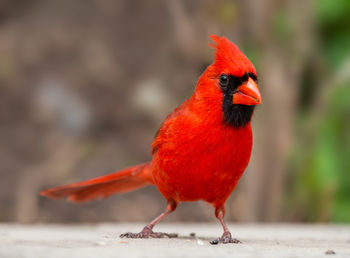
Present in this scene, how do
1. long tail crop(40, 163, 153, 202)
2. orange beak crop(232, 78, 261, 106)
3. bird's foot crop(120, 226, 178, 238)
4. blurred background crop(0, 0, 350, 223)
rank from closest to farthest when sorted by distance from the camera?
1. orange beak crop(232, 78, 261, 106)
2. bird's foot crop(120, 226, 178, 238)
3. long tail crop(40, 163, 153, 202)
4. blurred background crop(0, 0, 350, 223)

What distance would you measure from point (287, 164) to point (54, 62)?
289 centimetres

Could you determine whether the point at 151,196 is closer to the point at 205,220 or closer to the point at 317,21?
the point at 205,220

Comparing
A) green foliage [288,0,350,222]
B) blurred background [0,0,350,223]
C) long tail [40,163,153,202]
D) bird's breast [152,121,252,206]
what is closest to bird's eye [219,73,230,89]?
bird's breast [152,121,252,206]

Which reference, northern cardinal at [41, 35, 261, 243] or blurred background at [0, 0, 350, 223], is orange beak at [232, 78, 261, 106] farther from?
blurred background at [0, 0, 350, 223]

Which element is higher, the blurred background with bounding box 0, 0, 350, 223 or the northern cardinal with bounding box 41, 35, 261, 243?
the blurred background with bounding box 0, 0, 350, 223

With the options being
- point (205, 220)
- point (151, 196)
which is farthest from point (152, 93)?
point (205, 220)

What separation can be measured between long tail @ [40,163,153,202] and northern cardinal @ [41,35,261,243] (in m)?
0.45

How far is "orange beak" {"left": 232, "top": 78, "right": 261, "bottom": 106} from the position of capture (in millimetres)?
2359

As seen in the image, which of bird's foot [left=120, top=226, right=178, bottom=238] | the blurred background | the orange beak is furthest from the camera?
the blurred background

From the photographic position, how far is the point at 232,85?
2447mm

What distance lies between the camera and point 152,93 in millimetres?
5980

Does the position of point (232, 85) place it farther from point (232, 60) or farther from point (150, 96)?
point (150, 96)

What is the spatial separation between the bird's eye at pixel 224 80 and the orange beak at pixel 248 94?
57 mm

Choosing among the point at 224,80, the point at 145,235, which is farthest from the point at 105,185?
the point at 224,80
